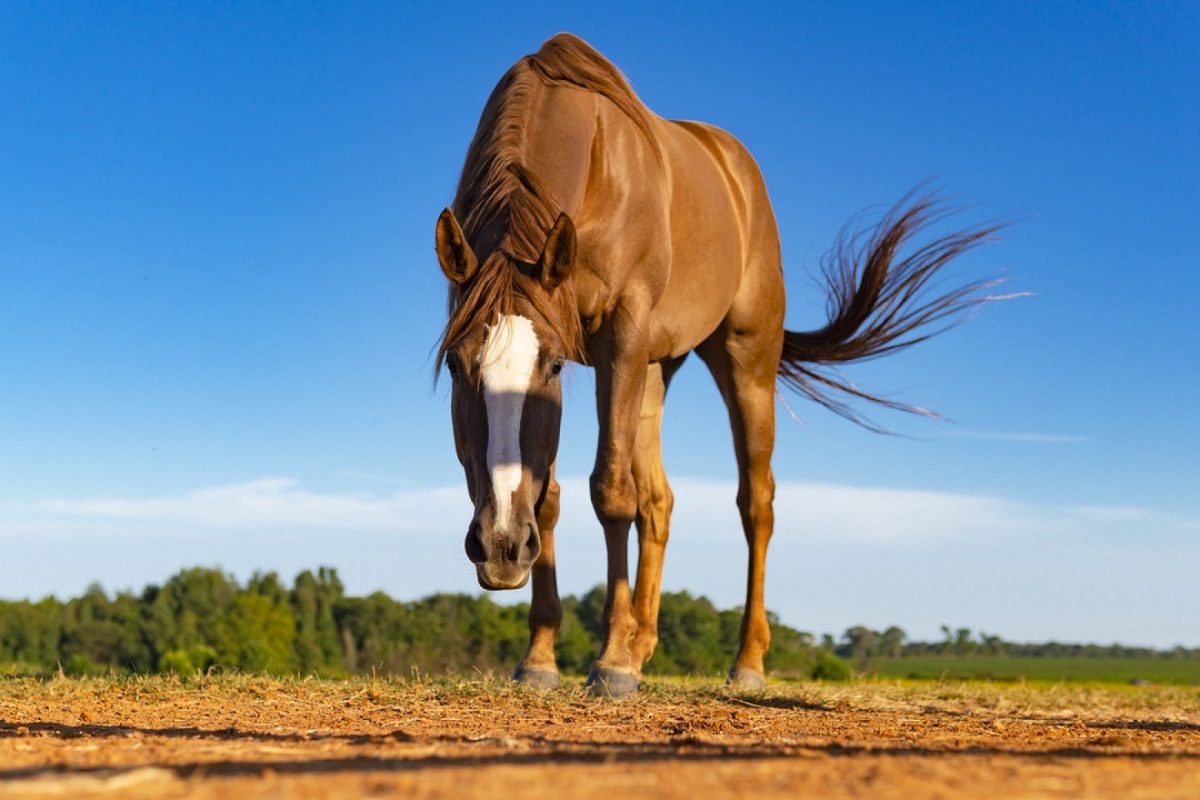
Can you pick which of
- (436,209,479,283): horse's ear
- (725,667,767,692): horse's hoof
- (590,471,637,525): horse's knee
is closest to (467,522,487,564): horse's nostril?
(436,209,479,283): horse's ear

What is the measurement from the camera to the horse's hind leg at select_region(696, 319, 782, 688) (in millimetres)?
7480

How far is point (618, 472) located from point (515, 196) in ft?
4.54

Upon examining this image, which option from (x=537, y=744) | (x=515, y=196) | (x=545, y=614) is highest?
(x=515, y=196)

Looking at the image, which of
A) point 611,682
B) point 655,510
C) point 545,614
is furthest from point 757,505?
point 611,682

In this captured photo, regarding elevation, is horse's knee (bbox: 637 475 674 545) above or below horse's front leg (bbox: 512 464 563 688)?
above

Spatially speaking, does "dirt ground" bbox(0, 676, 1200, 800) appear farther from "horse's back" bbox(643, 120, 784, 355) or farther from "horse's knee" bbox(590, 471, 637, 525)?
"horse's back" bbox(643, 120, 784, 355)

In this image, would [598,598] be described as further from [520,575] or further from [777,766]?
[777,766]

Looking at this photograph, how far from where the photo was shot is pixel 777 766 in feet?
6.80

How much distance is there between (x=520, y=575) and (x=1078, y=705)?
397 centimetres

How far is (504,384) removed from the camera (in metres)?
4.43

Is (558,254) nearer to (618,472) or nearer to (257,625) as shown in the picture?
(618,472)

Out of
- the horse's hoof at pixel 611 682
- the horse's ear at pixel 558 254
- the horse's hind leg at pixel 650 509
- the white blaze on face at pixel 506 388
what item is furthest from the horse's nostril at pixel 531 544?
the horse's hind leg at pixel 650 509

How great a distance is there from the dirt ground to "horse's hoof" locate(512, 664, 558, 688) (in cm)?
38

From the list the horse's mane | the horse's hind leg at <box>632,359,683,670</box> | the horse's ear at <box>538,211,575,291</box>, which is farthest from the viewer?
the horse's hind leg at <box>632,359,683,670</box>
